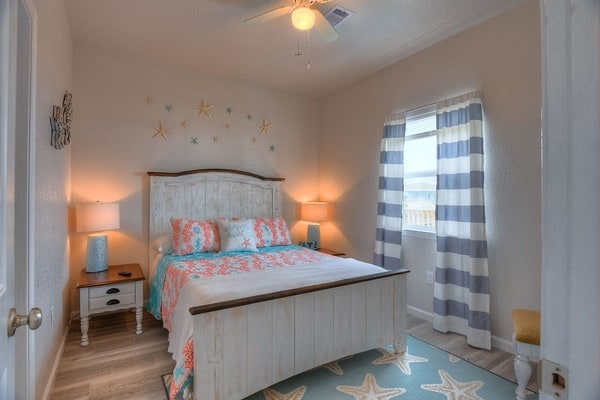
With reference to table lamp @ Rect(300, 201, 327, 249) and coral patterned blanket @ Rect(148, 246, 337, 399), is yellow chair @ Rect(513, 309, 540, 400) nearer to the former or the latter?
coral patterned blanket @ Rect(148, 246, 337, 399)

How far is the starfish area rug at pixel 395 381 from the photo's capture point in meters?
1.85

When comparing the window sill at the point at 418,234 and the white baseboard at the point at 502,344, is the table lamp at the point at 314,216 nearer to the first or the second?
the window sill at the point at 418,234

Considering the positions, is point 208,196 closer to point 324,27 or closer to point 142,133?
point 142,133

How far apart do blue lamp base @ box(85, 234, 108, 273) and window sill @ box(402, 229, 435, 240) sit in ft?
9.82

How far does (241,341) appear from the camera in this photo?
1.68 m

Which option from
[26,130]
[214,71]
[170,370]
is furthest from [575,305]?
[214,71]

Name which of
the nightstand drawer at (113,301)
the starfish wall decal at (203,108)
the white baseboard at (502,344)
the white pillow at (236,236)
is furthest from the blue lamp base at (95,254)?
the white baseboard at (502,344)

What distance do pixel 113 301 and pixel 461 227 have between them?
3064 millimetres

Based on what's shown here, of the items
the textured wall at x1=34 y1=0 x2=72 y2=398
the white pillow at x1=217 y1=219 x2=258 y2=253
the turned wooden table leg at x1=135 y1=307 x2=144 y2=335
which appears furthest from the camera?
the white pillow at x1=217 y1=219 x2=258 y2=253

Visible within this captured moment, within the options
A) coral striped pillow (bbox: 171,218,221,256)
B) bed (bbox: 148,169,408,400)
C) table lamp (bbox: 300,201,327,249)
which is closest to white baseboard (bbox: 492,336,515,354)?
bed (bbox: 148,169,408,400)

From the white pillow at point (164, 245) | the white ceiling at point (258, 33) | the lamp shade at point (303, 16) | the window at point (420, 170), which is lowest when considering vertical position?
the white pillow at point (164, 245)

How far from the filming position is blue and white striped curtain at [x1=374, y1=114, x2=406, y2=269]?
10.3 feet

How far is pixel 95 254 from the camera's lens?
2.76 metres

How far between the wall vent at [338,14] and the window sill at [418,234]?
208 cm
